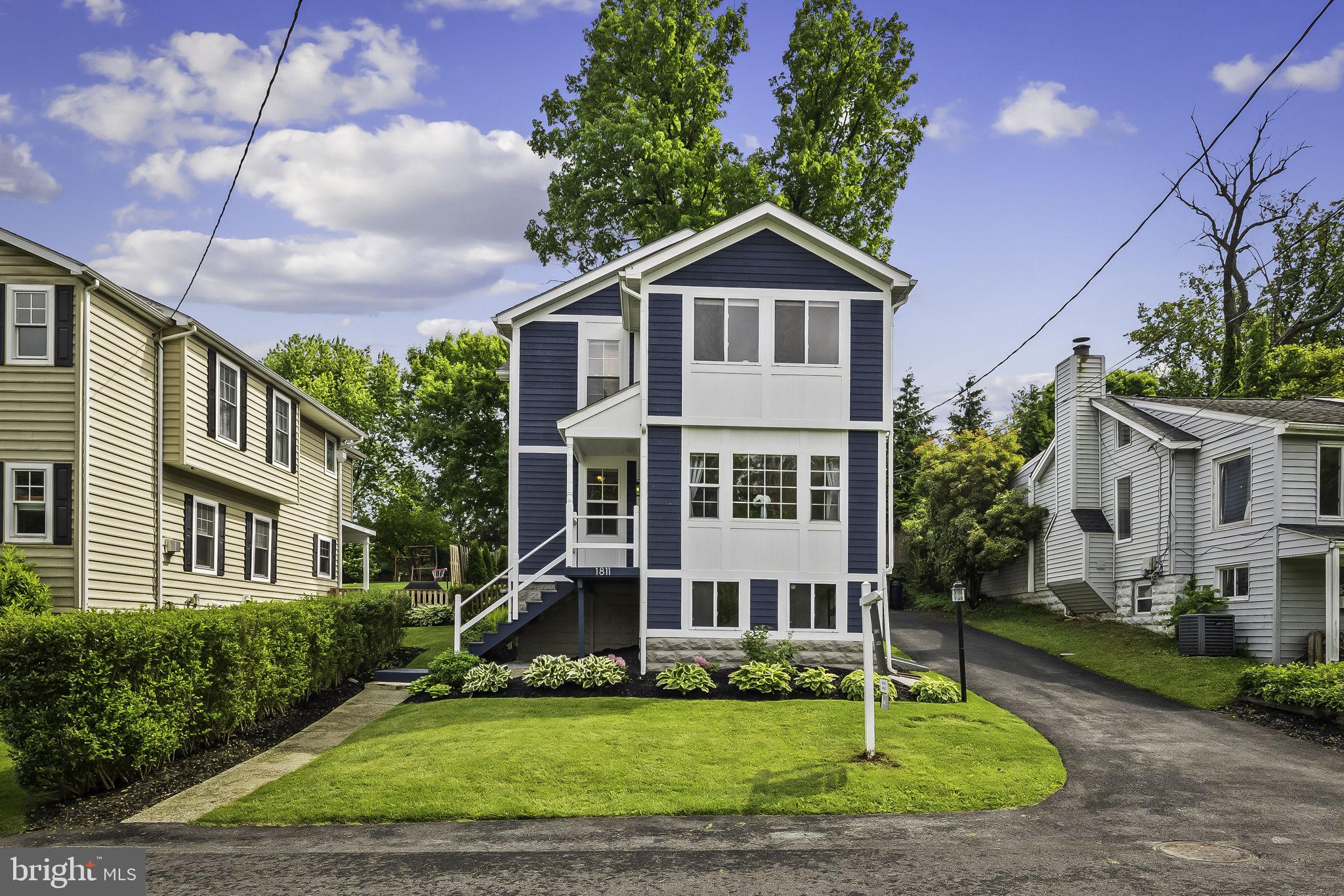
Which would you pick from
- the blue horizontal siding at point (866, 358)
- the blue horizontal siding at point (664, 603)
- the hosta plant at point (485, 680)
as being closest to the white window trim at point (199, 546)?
the hosta plant at point (485, 680)

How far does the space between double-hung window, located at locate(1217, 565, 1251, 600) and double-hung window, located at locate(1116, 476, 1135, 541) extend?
12.9ft

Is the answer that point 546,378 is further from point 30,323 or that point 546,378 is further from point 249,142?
point 30,323

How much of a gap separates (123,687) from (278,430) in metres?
14.8

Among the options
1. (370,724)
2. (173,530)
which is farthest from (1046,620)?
(173,530)

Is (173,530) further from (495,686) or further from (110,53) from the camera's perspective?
(110,53)

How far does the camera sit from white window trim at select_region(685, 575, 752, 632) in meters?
19.3

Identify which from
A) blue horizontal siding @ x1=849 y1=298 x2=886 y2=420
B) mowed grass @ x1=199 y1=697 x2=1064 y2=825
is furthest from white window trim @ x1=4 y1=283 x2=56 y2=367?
blue horizontal siding @ x1=849 y1=298 x2=886 y2=420

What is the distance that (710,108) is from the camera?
32344mm

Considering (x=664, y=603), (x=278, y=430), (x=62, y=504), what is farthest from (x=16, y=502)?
(x=664, y=603)

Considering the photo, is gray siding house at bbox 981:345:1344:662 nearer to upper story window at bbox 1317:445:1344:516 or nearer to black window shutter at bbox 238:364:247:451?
upper story window at bbox 1317:445:1344:516

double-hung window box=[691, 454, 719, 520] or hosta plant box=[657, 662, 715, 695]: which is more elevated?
double-hung window box=[691, 454, 719, 520]

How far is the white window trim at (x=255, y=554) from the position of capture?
25.2 meters

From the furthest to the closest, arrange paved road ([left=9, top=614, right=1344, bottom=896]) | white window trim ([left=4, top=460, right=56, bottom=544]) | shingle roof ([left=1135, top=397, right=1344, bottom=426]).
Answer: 1. shingle roof ([left=1135, top=397, right=1344, bottom=426])
2. white window trim ([left=4, top=460, right=56, bottom=544])
3. paved road ([left=9, top=614, right=1344, bottom=896])

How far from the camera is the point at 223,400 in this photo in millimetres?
22375
